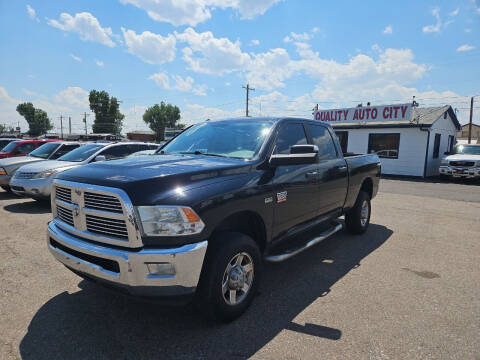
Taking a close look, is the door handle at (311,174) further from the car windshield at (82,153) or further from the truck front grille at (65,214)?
the car windshield at (82,153)

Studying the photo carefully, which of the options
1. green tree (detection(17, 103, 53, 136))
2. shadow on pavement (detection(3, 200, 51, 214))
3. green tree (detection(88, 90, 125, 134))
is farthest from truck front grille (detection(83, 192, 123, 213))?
green tree (detection(17, 103, 53, 136))

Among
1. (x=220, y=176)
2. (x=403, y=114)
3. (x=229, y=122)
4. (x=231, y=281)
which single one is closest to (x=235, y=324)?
(x=231, y=281)

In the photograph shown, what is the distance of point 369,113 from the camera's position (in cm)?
1892

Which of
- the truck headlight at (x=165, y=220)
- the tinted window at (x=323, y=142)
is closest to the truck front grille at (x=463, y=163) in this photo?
the tinted window at (x=323, y=142)

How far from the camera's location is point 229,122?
4.05 m

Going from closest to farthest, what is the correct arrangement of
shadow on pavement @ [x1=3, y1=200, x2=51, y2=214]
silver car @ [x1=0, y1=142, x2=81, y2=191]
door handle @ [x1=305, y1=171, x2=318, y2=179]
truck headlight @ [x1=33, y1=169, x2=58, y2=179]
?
door handle @ [x1=305, y1=171, x2=318, y2=179] < shadow on pavement @ [x1=3, y1=200, x2=51, y2=214] < truck headlight @ [x1=33, y1=169, x2=58, y2=179] < silver car @ [x1=0, y1=142, x2=81, y2=191]

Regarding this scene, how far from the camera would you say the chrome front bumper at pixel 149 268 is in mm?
2238

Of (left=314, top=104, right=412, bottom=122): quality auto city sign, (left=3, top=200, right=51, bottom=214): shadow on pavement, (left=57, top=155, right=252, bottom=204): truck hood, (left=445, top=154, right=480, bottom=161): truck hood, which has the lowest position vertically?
(left=3, top=200, right=51, bottom=214): shadow on pavement

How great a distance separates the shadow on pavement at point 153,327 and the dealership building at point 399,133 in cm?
1666

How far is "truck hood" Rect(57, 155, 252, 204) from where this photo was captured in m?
2.35

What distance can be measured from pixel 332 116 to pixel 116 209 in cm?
2013

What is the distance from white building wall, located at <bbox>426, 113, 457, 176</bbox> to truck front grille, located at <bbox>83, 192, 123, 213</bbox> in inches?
750

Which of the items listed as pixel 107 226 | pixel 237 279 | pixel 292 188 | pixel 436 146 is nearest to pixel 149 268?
pixel 107 226

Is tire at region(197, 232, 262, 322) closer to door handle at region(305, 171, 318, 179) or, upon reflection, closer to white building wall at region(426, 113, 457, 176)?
door handle at region(305, 171, 318, 179)
